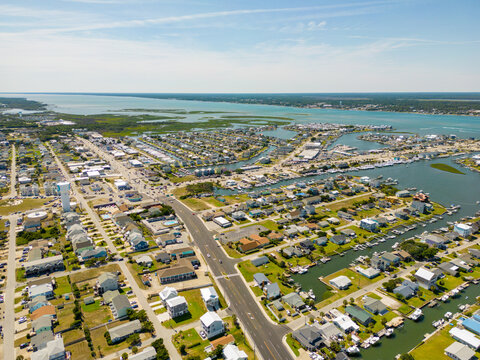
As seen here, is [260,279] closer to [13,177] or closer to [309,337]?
[309,337]

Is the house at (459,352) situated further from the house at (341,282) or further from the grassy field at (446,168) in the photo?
the grassy field at (446,168)

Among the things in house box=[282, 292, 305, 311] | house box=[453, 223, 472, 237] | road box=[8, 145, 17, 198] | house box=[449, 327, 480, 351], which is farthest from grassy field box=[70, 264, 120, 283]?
house box=[453, 223, 472, 237]

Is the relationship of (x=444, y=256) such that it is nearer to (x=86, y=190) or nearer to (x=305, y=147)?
(x=86, y=190)

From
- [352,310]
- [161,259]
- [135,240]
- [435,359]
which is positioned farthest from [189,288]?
[435,359]

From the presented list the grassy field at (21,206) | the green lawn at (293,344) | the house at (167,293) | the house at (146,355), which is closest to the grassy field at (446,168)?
the green lawn at (293,344)

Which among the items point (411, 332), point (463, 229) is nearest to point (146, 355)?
point (411, 332)

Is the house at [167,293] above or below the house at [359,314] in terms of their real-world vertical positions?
above
